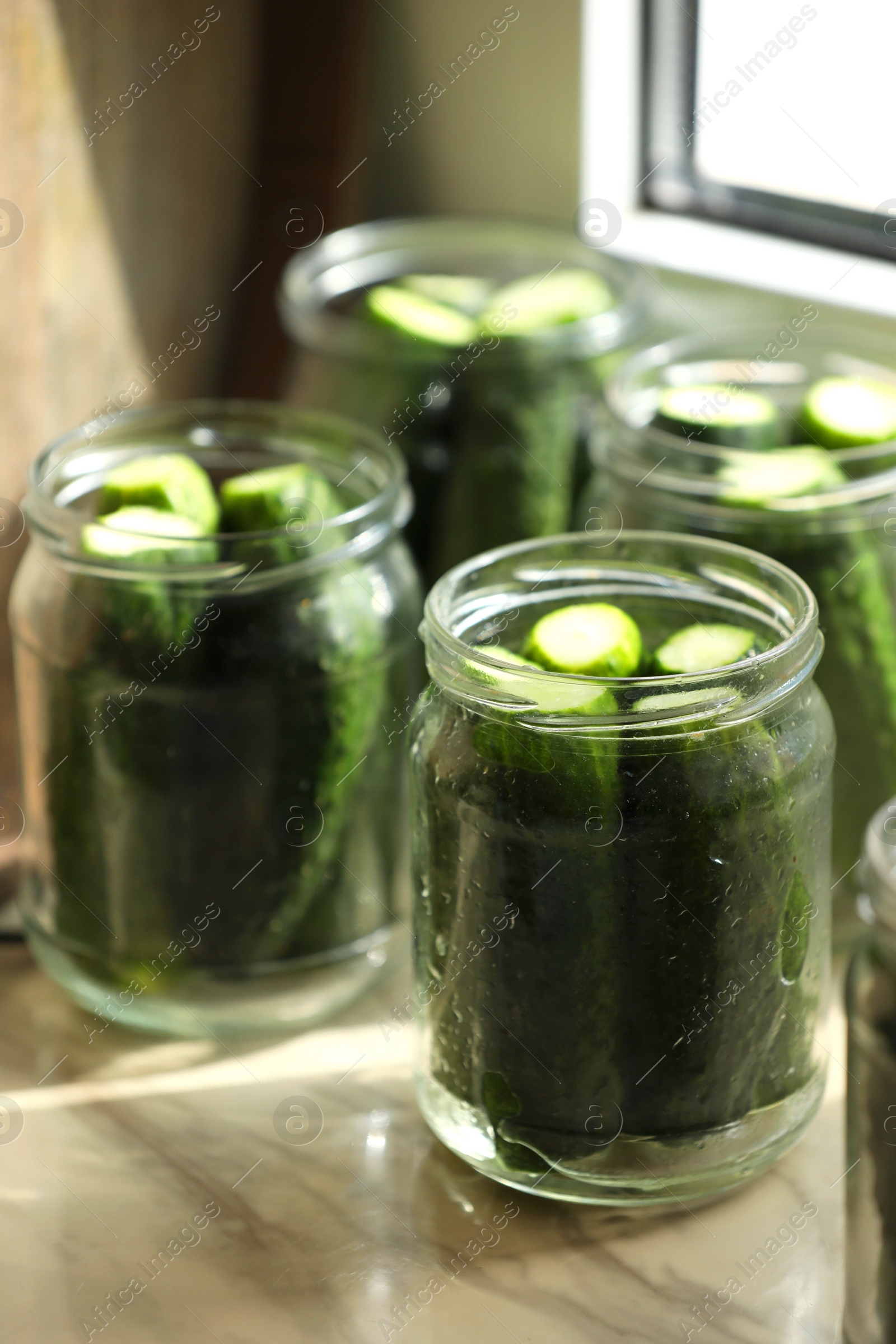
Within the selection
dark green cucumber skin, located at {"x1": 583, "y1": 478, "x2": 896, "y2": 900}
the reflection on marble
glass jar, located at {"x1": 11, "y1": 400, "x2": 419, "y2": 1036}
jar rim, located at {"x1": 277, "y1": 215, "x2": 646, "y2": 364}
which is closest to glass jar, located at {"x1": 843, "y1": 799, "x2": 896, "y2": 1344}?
the reflection on marble

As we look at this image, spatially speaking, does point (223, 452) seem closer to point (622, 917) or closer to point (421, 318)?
point (421, 318)

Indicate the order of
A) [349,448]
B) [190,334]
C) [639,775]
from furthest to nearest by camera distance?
[190,334]
[349,448]
[639,775]

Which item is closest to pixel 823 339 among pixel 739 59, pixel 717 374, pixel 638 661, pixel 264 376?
pixel 717 374

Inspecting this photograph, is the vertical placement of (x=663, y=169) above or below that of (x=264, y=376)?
above

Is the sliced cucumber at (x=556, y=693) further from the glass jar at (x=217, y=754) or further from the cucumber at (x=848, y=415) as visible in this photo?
the cucumber at (x=848, y=415)

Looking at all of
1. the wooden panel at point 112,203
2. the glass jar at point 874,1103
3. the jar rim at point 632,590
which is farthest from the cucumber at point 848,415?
the wooden panel at point 112,203

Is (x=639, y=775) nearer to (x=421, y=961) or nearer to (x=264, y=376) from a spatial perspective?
(x=421, y=961)
